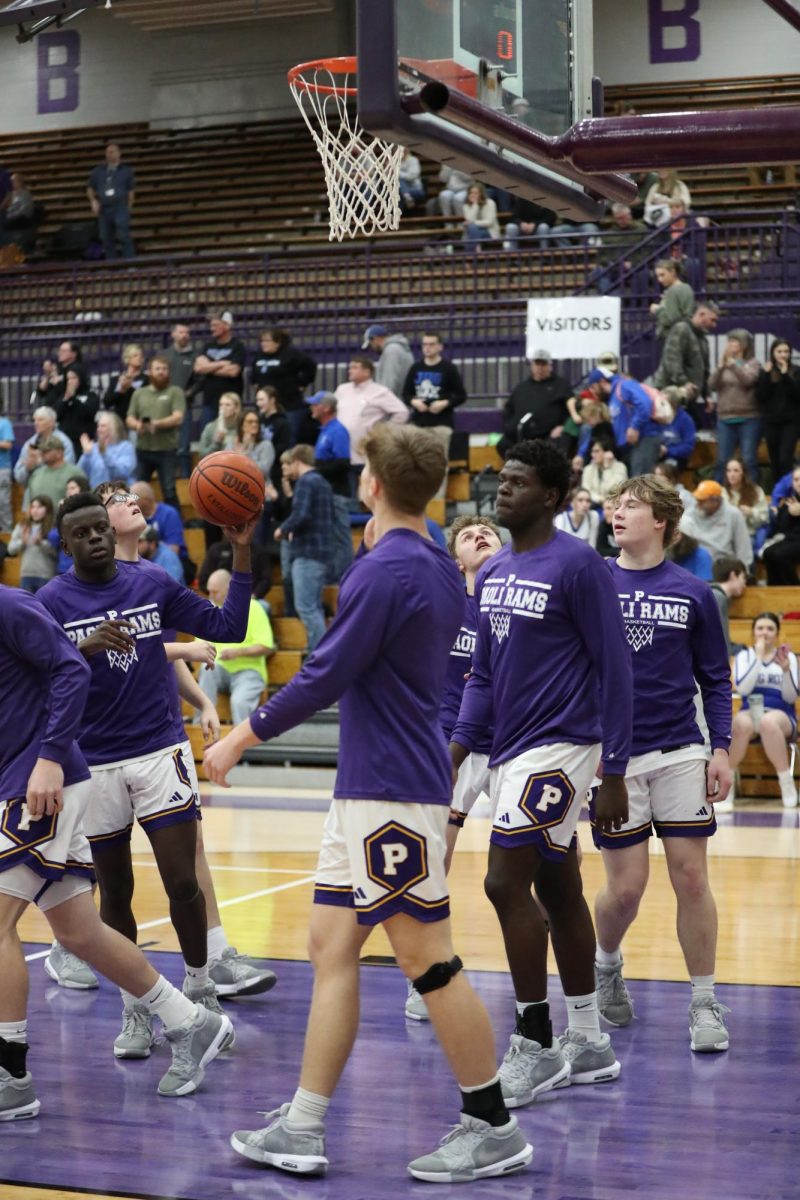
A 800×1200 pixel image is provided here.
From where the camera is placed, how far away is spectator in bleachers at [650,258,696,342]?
14.7 meters

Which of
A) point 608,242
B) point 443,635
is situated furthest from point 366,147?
point 608,242

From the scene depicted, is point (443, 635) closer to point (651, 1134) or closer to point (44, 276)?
point (651, 1134)

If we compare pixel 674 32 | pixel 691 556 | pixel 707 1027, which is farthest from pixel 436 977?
pixel 674 32

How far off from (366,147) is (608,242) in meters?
9.26

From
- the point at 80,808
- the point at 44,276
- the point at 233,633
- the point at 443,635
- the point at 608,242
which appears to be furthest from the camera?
the point at 44,276

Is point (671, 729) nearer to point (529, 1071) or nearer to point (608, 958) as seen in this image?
point (608, 958)

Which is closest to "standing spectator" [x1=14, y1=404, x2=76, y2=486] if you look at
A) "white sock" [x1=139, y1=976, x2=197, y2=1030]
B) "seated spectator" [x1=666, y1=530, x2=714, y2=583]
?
"seated spectator" [x1=666, y1=530, x2=714, y2=583]

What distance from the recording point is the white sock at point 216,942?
6.36 metres

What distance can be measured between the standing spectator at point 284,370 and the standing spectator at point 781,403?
4393 mm

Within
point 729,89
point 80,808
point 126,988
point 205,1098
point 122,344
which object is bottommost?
point 205,1098

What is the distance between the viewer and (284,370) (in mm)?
15570

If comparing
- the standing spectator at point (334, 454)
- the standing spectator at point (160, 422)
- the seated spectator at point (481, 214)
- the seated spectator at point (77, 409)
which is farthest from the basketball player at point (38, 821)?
the seated spectator at point (481, 214)

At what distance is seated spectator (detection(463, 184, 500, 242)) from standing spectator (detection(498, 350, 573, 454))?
481 centimetres

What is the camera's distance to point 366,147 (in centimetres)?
941
